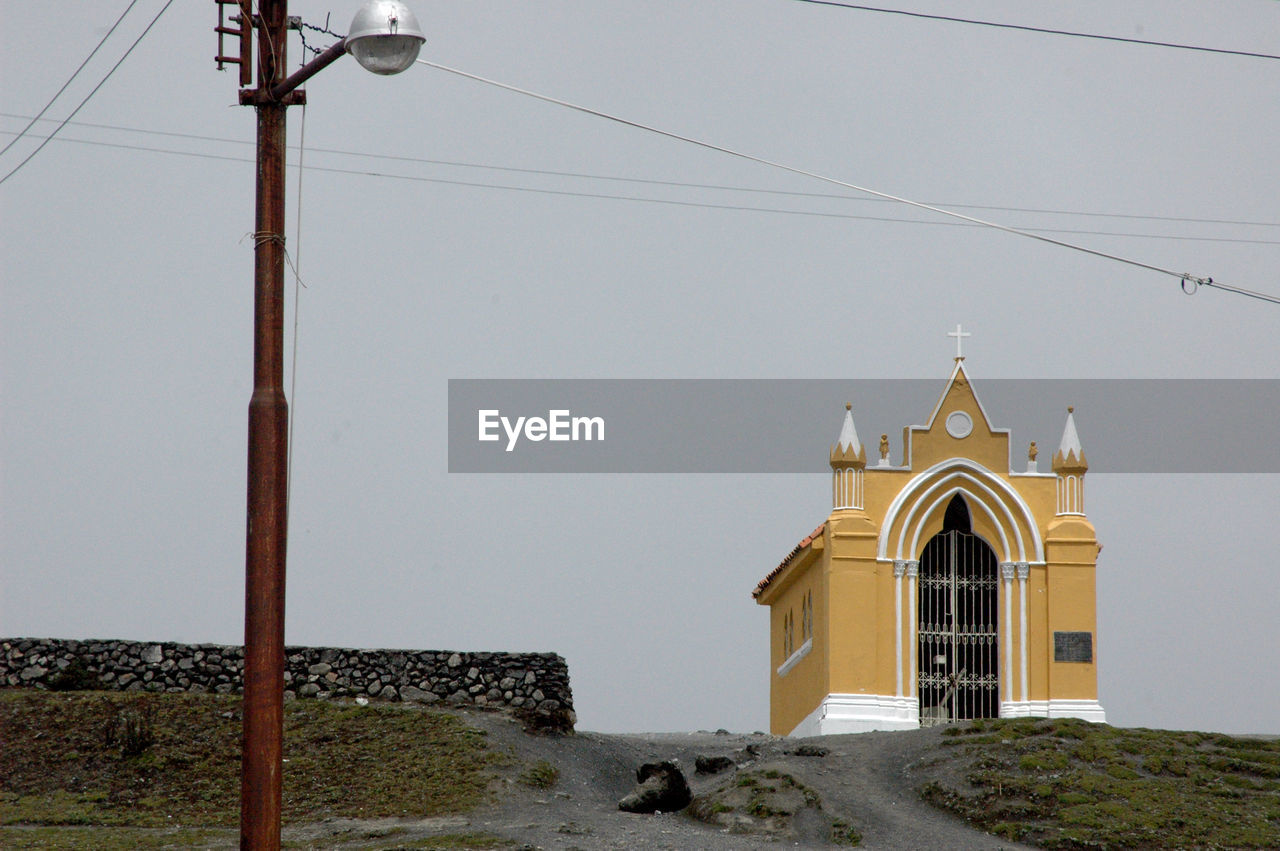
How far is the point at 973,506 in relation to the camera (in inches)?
1083

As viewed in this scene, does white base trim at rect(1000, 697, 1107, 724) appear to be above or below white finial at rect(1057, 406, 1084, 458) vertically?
below

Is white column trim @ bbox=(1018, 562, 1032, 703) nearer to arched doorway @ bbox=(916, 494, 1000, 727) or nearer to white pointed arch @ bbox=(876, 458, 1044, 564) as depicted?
white pointed arch @ bbox=(876, 458, 1044, 564)

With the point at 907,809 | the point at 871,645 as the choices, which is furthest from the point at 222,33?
the point at 871,645

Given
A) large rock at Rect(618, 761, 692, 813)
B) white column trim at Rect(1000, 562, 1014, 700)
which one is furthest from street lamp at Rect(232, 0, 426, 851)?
white column trim at Rect(1000, 562, 1014, 700)

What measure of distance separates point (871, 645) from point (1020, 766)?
6157mm

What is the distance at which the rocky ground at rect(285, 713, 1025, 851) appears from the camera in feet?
57.3

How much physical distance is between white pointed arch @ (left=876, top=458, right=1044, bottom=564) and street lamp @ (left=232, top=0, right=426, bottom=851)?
705 inches

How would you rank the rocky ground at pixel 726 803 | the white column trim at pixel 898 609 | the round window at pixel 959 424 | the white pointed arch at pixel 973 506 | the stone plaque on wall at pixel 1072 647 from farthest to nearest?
the round window at pixel 959 424
the white pointed arch at pixel 973 506
the stone plaque on wall at pixel 1072 647
the white column trim at pixel 898 609
the rocky ground at pixel 726 803

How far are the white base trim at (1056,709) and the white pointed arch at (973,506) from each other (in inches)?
92.6

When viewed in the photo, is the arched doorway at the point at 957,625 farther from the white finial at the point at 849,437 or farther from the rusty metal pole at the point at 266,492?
the rusty metal pole at the point at 266,492

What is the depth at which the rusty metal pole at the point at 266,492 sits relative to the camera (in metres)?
10.2

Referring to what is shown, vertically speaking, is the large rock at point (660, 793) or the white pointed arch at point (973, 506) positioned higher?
the white pointed arch at point (973, 506)

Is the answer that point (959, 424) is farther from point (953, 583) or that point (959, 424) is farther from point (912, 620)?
point (912, 620)

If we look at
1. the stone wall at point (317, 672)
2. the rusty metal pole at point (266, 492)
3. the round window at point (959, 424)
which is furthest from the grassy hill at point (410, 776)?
the rusty metal pole at point (266, 492)
